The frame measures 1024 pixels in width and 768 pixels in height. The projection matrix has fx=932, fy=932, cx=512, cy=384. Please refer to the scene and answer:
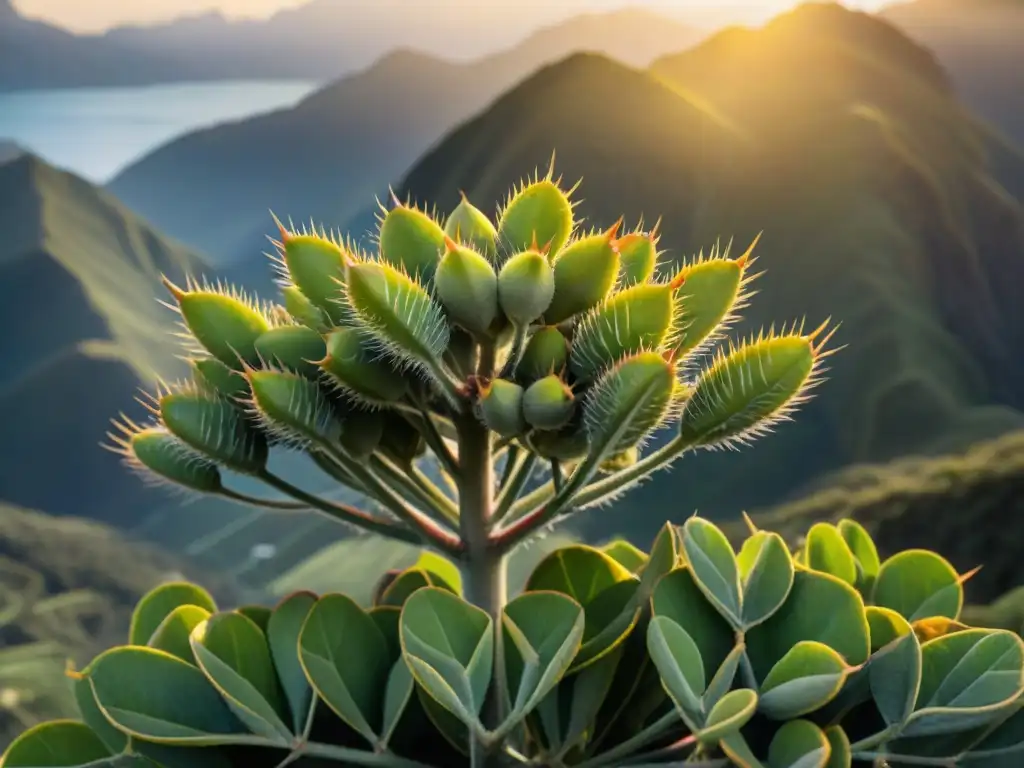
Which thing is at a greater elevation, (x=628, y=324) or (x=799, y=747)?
(x=628, y=324)

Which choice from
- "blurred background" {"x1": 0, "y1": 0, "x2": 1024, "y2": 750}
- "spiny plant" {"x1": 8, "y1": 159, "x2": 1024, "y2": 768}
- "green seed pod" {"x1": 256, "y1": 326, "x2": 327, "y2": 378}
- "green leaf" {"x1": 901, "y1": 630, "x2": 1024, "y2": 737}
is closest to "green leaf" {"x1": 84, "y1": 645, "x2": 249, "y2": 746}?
"spiny plant" {"x1": 8, "y1": 159, "x2": 1024, "y2": 768}

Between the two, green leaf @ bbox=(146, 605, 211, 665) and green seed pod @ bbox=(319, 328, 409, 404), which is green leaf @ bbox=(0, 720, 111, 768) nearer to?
green leaf @ bbox=(146, 605, 211, 665)

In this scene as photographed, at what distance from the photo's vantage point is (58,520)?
12.8 ft

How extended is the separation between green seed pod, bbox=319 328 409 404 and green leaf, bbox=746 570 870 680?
→ 14 centimetres

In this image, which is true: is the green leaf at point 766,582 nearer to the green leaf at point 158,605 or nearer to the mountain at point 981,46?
the green leaf at point 158,605

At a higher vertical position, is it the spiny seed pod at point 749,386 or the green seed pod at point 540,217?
the green seed pod at point 540,217

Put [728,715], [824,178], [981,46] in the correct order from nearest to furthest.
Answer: [728,715] → [981,46] → [824,178]

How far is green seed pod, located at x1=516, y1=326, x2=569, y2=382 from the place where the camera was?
11.0 inches

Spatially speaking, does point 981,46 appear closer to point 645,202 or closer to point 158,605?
point 645,202

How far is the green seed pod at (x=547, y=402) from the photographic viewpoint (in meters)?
0.26

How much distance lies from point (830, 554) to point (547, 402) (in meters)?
0.16

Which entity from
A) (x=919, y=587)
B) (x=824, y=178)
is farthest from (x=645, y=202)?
(x=919, y=587)

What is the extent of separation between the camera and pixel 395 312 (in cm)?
25

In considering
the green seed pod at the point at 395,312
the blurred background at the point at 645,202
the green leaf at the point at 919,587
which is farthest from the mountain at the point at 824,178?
the green seed pod at the point at 395,312
